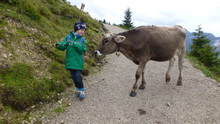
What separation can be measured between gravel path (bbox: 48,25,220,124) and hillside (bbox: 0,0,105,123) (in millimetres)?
918

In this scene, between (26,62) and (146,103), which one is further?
(146,103)

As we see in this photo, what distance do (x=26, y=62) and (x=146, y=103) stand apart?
4.38m

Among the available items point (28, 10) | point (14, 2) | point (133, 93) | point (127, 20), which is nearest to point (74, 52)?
point (133, 93)

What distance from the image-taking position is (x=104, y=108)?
4.95 m

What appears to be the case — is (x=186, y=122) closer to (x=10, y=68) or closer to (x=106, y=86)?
(x=106, y=86)

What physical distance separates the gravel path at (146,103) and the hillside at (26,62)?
918 mm

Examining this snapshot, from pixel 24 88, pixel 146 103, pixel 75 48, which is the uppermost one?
pixel 75 48

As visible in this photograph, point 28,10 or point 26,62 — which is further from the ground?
point 28,10

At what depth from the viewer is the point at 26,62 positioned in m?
5.24

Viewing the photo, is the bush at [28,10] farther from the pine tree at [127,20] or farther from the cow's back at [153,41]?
the pine tree at [127,20]

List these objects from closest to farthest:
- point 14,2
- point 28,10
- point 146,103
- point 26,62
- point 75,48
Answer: point 75,48
point 26,62
point 146,103
point 14,2
point 28,10

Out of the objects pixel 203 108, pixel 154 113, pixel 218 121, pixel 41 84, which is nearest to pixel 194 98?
pixel 203 108

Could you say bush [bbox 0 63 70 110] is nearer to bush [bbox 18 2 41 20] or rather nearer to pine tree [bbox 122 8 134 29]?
bush [bbox 18 2 41 20]

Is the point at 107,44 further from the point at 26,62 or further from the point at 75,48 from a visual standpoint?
the point at 26,62
